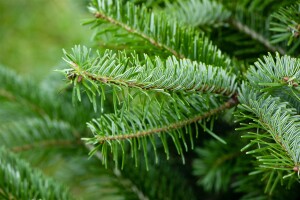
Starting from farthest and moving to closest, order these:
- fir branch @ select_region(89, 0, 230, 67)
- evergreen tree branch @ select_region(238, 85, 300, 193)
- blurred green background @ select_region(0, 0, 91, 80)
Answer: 1. blurred green background @ select_region(0, 0, 91, 80)
2. fir branch @ select_region(89, 0, 230, 67)
3. evergreen tree branch @ select_region(238, 85, 300, 193)

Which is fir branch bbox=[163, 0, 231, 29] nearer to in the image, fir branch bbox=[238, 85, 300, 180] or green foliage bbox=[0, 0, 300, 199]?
green foliage bbox=[0, 0, 300, 199]

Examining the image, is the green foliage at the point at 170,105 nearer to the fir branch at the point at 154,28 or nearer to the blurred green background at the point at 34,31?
the fir branch at the point at 154,28

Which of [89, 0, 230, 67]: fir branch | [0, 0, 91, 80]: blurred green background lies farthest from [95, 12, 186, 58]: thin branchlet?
[0, 0, 91, 80]: blurred green background

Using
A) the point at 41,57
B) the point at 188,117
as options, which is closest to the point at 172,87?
the point at 188,117

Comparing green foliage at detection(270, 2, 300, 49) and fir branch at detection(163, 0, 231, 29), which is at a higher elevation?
fir branch at detection(163, 0, 231, 29)

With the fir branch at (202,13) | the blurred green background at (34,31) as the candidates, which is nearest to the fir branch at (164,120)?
the fir branch at (202,13)

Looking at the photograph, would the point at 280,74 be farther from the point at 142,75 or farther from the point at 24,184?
the point at 24,184

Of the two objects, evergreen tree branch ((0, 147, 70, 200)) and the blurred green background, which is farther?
the blurred green background
